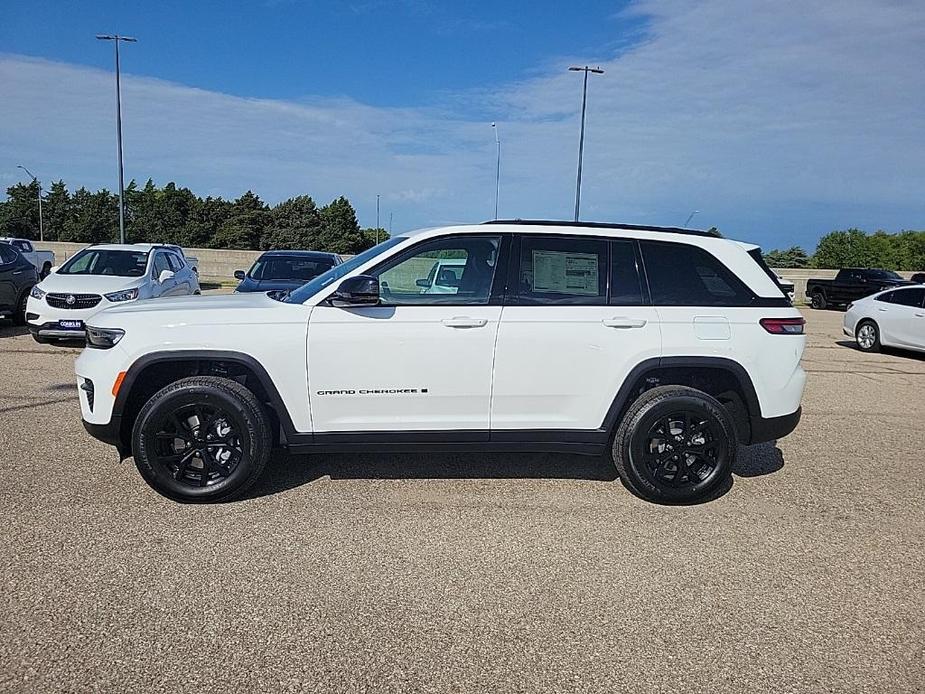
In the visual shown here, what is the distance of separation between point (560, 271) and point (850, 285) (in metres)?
25.6

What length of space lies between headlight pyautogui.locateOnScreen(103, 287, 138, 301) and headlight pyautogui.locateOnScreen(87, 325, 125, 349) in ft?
22.7

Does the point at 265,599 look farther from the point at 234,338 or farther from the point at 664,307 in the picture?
the point at 664,307

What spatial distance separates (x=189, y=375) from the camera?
190 inches

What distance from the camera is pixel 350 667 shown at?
3.00m

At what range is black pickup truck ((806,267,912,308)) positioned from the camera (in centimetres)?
2623

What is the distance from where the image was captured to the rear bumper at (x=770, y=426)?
5016mm

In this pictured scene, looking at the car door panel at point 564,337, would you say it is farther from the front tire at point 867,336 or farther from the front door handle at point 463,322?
the front tire at point 867,336

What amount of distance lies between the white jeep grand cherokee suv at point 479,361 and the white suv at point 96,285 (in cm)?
580

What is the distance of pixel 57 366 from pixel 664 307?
8126 millimetres

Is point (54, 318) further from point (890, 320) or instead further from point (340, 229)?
point (340, 229)

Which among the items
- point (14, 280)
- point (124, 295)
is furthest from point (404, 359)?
point (14, 280)

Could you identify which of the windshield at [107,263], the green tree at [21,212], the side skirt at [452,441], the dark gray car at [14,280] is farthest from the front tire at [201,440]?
the green tree at [21,212]

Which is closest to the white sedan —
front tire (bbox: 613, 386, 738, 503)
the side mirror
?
front tire (bbox: 613, 386, 738, 503)

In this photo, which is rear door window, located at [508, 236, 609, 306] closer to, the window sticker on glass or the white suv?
the window sticker on glass
